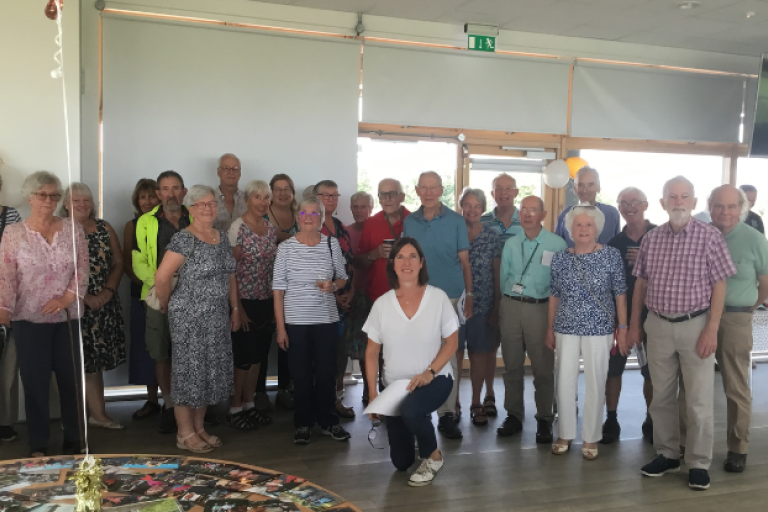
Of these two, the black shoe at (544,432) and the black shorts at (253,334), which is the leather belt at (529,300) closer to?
the black shoe at (544,432)

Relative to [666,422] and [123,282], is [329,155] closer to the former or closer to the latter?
[123,282]

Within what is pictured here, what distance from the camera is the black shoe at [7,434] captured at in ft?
13.8

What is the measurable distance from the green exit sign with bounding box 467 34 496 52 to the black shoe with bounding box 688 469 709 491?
4126 mm

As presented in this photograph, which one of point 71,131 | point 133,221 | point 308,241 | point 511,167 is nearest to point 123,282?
point 133,221

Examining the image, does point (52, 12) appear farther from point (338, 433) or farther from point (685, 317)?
point (685, 317)

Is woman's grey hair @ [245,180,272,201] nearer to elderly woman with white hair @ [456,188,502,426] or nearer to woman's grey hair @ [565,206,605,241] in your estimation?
elderly woman with white hair @ [456,188,502,426]

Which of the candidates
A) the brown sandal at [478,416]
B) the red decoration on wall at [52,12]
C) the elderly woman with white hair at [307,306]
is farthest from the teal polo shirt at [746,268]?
the red decoration on wall at [52,12]

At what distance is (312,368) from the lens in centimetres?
422

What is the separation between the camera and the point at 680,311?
3592 millimetres

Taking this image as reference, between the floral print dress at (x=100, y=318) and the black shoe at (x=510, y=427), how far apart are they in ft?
8.72

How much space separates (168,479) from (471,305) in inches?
108

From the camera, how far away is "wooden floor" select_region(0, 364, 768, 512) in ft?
11.2

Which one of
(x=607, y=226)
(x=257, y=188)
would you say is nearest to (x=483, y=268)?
(x=607, y=226)

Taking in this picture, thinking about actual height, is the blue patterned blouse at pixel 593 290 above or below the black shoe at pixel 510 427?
above
